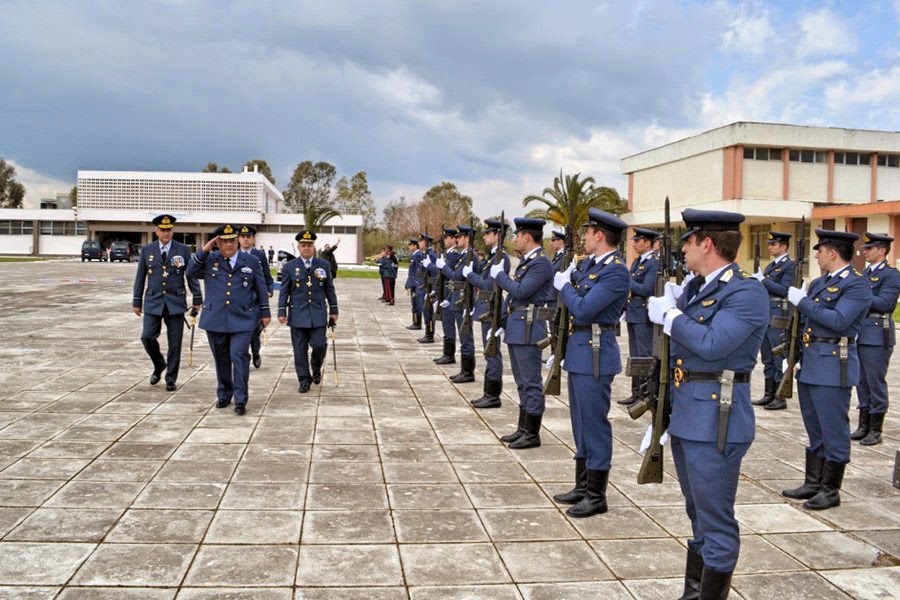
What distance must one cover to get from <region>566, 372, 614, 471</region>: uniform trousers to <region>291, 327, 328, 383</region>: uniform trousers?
454 centimetres

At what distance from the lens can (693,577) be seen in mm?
3607

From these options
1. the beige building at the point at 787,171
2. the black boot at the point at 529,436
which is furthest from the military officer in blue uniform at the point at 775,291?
the beige building at the point at 787,171

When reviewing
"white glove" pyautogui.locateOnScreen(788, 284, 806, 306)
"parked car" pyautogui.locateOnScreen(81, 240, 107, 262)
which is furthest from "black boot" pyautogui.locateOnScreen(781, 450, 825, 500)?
"parked car" pyautogui.locateOnScreen(81, 240, 107, 262)

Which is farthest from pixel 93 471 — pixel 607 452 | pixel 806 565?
pixel 806 565

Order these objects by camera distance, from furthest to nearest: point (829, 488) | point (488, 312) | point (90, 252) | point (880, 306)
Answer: point (90, 252)
point (488, 312)
point (880, 306)
point (829, 488)

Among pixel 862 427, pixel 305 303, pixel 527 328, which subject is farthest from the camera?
pixel 305 303

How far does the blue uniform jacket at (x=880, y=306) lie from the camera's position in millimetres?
6996

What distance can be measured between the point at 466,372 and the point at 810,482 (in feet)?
16.9

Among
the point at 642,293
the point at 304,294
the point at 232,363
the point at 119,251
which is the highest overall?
the point at 119,251

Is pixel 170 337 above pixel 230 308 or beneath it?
beneath

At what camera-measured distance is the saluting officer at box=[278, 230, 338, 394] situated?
8945 millimetres

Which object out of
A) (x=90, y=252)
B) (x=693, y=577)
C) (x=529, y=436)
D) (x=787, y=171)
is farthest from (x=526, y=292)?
(x=90, y=252)

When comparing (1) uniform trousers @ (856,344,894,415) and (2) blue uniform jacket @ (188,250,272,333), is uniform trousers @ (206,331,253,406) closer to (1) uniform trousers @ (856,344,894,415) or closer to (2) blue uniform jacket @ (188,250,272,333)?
(2) blue uniform jacket @ (188,250,272,333)

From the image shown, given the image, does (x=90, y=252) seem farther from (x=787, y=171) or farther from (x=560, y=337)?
(x=560, y=337)
